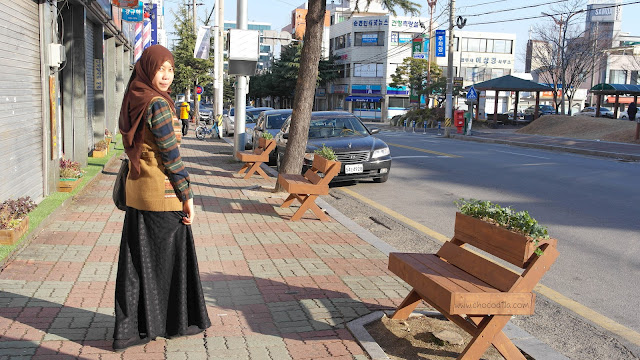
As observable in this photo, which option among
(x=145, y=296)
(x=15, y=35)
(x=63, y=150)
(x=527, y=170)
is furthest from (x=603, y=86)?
(x=145, y=296)

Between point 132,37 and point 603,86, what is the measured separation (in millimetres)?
27931

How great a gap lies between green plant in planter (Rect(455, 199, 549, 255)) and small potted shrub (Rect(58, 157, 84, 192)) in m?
7.32

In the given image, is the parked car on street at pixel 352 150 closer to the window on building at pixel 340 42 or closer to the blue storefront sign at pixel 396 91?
the blue storefront sign at pixel 396 91

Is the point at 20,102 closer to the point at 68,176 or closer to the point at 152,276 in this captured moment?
the point at 68,176

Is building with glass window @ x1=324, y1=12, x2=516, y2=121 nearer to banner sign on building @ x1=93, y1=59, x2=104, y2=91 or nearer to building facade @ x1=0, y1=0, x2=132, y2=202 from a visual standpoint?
banner sign on building @ x1=93, y1=59, x2=104, y2=91

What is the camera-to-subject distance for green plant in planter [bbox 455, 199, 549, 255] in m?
4.09

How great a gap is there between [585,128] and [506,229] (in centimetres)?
3148

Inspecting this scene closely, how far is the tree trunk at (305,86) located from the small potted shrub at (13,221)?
191 inches

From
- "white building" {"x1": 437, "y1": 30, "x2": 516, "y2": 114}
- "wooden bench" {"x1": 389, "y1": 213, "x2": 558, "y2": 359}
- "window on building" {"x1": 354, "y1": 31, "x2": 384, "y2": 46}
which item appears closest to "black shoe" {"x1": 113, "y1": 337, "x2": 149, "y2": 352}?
"wooden bench" {"x1": 389, "y1": 213, "x2": 558, "y2": 359}

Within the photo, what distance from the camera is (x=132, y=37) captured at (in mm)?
28500

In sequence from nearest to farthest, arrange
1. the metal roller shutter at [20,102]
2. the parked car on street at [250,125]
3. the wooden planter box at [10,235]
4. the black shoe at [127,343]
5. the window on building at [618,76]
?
the black shoe at [127,343], the wooden planter box at [10,235], the metal roller shutter at [20,102], the parked car on street at [250,125], the window on building at [618,76]

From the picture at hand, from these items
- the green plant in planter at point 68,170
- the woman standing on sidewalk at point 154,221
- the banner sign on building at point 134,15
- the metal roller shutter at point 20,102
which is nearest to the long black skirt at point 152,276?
the woman standing on sidewalk at point 154,221

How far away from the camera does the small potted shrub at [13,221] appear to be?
257 inches

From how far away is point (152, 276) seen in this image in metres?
4.29
